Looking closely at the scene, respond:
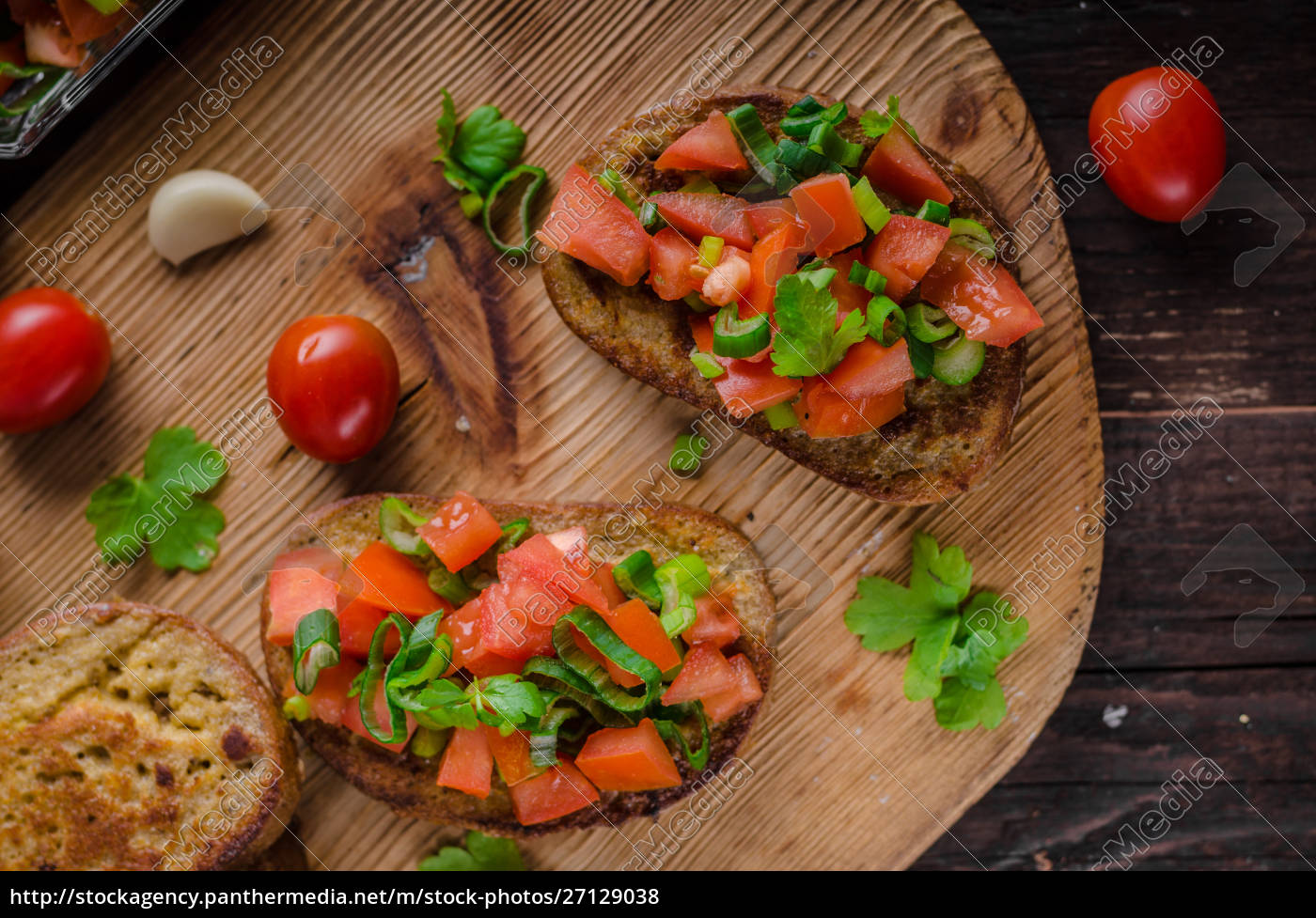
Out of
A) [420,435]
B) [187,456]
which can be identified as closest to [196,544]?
[187,456]

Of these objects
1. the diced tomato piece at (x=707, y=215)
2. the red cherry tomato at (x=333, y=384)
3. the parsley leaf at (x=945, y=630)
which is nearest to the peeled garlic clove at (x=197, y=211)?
the red cherry tomato at (x=333, y=384)

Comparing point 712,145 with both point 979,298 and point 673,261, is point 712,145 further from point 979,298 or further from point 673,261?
point 979,298

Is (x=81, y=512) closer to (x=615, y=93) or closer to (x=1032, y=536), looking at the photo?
(x=615, y=93)

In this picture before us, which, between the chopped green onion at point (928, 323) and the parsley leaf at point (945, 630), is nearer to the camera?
the chopped green onion at point (928, 323)

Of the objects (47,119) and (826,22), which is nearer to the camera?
(47,119)

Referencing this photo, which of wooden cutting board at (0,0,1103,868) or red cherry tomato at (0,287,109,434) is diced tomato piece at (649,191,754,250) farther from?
red cherry tomato at (0,287,109,434)

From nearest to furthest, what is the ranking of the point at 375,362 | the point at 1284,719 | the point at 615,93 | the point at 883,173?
the point at 883,173
the point at 375,362
the point at 615,93
the point at 1284,719

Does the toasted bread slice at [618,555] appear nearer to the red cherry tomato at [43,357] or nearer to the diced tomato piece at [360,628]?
the diced tomato piece at [360,628]

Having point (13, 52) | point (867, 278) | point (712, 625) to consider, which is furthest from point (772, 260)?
point (13, 52)
